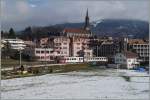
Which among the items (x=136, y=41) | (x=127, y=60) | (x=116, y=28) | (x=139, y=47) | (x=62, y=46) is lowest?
(x=127, y=60)

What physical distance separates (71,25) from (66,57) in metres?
10.1

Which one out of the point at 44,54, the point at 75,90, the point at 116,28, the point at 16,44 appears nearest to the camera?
the point at 75,90

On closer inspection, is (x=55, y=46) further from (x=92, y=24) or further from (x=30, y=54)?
(x=92, y=24)

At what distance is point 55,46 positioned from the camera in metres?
27.0

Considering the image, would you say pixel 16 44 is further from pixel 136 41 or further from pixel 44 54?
pixel 136 41

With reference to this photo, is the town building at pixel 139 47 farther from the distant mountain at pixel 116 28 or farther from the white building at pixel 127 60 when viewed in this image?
the white building at pixel 127 60

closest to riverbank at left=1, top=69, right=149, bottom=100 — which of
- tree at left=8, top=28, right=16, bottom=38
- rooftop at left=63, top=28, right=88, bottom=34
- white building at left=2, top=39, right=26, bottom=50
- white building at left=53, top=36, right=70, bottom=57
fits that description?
white building at left=53, top=36, right=70, bottom=57

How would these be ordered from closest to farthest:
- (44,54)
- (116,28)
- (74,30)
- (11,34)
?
(44,54) → (116,28) → (11,34) → (74,30)

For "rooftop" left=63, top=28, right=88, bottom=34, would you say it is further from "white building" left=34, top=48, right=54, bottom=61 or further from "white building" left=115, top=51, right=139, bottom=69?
"white building" left=115, top=51, right=139, bottom=69

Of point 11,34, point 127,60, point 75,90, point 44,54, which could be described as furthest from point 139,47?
point 75,90

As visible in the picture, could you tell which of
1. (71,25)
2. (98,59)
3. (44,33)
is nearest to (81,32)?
(71,25)

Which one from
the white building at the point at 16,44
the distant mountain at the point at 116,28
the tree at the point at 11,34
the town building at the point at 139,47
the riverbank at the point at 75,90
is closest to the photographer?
the riverbank at the point at 75,90

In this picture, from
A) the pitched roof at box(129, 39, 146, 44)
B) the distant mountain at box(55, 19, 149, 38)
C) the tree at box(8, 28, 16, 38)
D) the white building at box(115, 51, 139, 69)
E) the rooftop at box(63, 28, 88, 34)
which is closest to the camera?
the white building at box(115, 51, 139, 69)

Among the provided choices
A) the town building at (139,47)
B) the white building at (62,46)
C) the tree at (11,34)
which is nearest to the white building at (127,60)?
the town building at (139,47)
